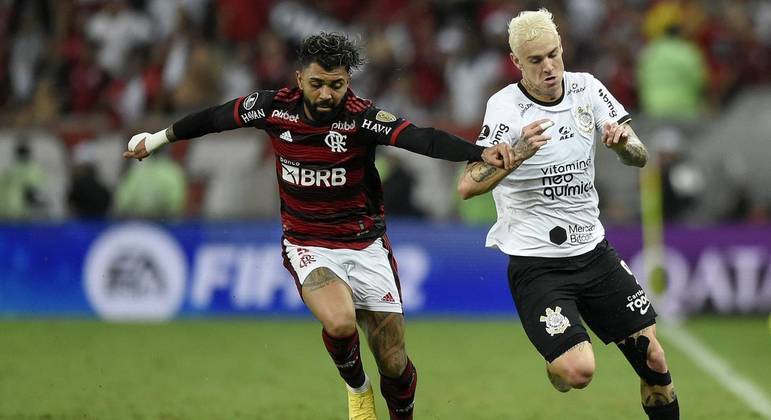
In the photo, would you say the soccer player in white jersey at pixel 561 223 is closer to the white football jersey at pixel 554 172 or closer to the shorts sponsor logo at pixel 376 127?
the white football jersey at pixel 554 172

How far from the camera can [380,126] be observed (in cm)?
799

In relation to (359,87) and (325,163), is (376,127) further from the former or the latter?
(359,87)

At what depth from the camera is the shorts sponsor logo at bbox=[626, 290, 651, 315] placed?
7.79m

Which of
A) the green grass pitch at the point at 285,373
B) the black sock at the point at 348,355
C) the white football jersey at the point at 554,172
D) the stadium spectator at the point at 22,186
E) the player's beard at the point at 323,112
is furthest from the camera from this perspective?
the stadium spectator at the point at 22,186

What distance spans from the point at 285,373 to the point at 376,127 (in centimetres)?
448

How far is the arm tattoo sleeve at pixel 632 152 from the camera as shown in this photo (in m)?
7.70

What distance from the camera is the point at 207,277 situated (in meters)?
15.6

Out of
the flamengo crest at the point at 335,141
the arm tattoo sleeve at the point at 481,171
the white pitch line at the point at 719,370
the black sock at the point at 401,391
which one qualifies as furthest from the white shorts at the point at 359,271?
the white pitch line at the point at 719,370

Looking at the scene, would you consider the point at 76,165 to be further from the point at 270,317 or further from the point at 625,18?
the point at 625,18

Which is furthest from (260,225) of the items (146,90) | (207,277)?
(146,90)

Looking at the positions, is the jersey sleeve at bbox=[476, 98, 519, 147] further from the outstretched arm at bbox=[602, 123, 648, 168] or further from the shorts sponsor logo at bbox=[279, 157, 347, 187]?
the shorts sponsor logo at bbox=[279, 157, 347, 187]

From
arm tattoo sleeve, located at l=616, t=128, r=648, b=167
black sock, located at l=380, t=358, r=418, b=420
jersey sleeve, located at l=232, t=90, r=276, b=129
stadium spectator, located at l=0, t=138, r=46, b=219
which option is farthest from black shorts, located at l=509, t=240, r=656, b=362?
stadium spectator, located at l=0, t=138, r=46, b=219

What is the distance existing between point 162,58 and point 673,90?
23.4 ft

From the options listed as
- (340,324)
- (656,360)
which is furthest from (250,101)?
(656,360)
